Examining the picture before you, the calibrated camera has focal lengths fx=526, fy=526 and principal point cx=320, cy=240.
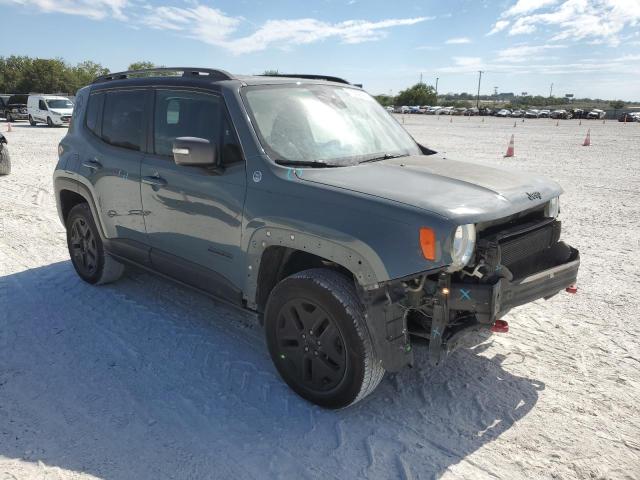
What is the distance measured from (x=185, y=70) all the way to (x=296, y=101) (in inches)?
39.0

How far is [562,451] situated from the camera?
2.92 m

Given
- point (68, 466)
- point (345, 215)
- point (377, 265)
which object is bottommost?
point (68, 466)

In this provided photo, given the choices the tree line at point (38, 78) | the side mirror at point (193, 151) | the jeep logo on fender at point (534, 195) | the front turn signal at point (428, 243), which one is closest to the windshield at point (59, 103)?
the side mirror at point (193, 151)

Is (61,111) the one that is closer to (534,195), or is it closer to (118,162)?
(118,162)

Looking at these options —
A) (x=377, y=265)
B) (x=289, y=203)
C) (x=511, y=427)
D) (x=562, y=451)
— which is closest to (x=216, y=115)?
(x=289, y=203)

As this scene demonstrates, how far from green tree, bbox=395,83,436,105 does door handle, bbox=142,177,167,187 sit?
117 m

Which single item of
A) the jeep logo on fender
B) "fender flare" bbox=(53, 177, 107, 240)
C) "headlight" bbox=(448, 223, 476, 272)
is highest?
the jeep logo on fender

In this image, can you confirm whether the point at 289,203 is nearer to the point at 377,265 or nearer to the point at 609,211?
the point at 377,265

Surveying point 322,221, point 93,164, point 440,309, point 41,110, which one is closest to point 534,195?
point 440,309

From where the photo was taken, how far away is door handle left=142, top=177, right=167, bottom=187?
4.02 meters

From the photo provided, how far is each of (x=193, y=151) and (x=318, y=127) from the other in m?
0.92

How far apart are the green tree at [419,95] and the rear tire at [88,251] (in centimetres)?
11594

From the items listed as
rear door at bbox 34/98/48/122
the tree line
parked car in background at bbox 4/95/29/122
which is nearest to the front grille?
rear door at bbox 34/98/48/122

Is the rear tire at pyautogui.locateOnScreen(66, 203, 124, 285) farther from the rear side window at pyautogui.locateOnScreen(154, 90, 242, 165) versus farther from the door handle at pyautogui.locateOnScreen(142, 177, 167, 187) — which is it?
the rear side window at pyautogui.locateOnScreen(154, 90, 242, 165)
